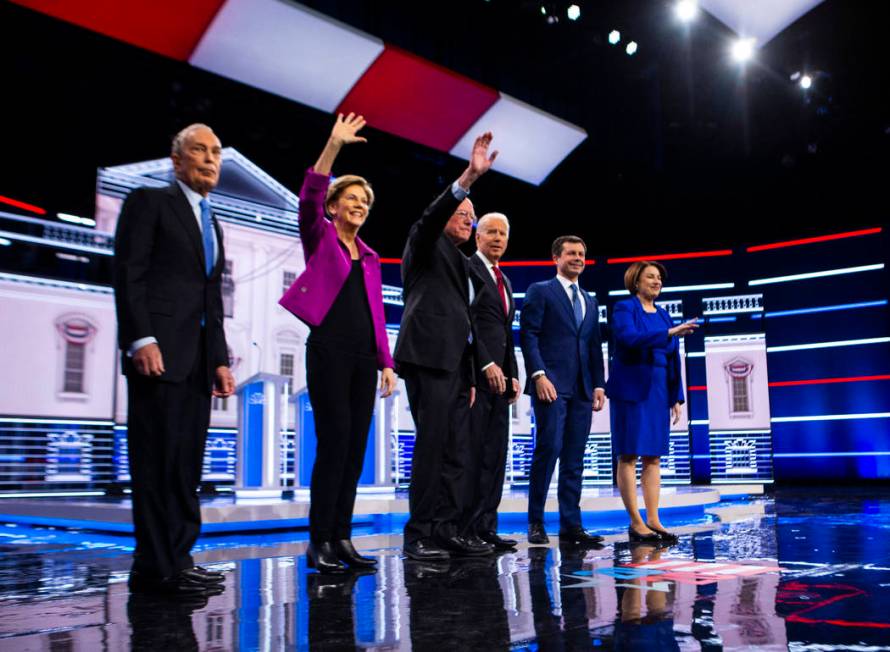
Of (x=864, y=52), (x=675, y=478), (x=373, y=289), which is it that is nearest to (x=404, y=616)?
(x=373, y=289)

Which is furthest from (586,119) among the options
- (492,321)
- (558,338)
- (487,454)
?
(487,454)

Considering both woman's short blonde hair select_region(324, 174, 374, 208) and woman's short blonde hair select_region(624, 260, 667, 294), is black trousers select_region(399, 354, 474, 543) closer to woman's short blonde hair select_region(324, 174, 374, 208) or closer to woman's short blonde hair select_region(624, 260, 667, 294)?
woman's short blonde hair select_region(324, 174, 374, 208)

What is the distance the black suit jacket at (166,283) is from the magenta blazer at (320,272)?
0.27 meters

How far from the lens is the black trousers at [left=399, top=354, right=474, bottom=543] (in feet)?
8.53

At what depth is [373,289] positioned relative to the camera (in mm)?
2555

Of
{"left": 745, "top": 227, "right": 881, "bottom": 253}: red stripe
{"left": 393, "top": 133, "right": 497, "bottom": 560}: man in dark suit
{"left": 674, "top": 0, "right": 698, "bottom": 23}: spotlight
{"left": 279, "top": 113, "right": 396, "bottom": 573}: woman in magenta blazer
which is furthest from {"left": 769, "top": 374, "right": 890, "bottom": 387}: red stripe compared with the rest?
{"left": 279, "top": 113, "right": 396, "bottom": 573}: woman in magenta blazer

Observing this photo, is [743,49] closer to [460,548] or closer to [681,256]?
[681,256]

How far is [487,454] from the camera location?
3.08 meters

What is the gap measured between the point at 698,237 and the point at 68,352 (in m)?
8.63

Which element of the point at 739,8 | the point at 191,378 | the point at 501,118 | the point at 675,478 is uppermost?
the point at 739,8

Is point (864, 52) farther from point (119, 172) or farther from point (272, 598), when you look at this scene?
point (272, 598)

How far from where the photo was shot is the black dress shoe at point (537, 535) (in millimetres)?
3242

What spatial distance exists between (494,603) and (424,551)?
2.47 ft

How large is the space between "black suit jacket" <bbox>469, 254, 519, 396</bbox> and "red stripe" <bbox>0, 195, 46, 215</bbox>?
20.6ft
